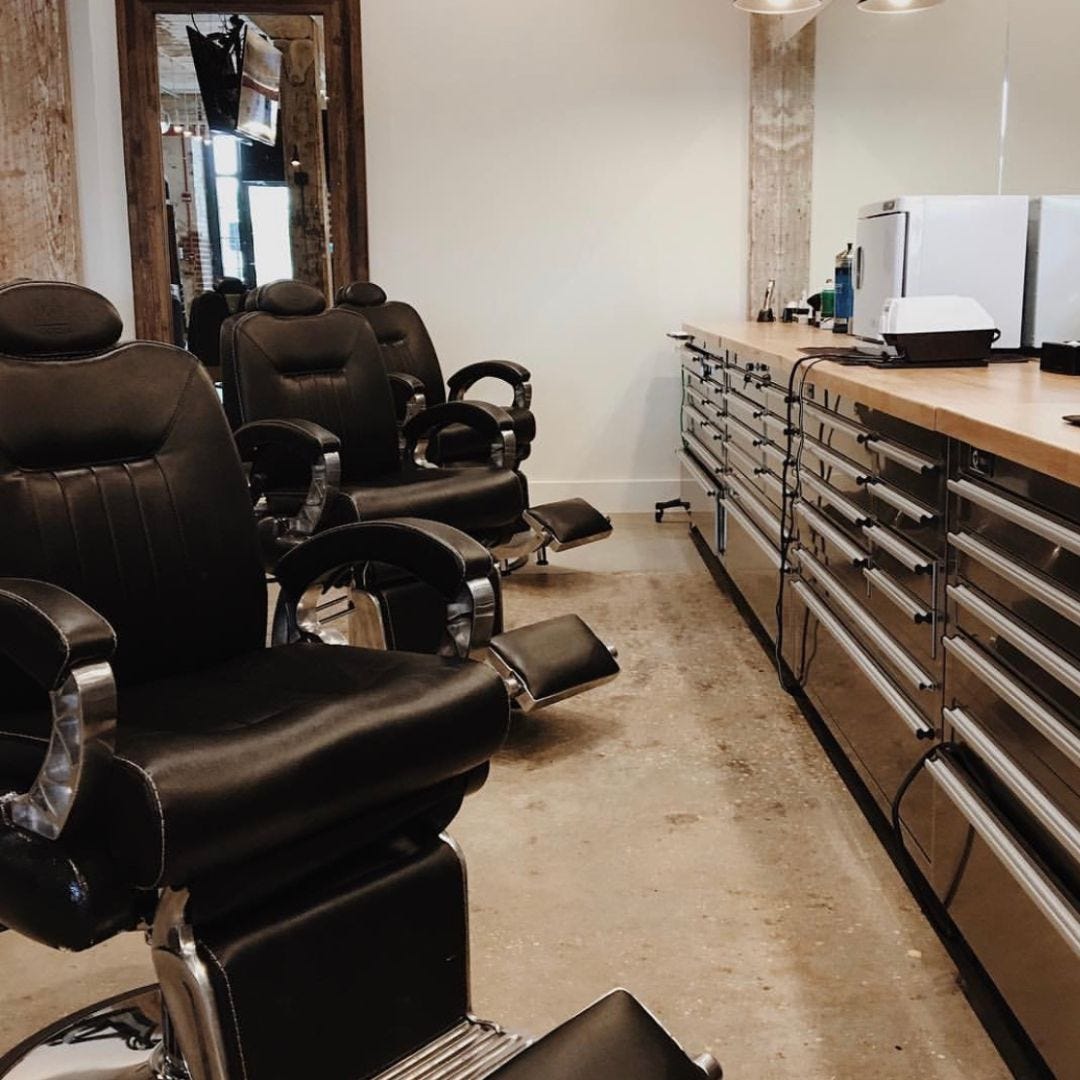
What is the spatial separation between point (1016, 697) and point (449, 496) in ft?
5.78

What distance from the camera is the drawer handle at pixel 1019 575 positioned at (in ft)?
4.99

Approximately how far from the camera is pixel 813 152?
5.63 meters

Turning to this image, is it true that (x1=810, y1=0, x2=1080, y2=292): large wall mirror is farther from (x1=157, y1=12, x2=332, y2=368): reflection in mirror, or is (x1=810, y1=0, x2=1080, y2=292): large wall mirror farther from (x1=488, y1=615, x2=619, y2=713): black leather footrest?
(x1=488, y1=615, x2=619, y2=713): black leather footrest

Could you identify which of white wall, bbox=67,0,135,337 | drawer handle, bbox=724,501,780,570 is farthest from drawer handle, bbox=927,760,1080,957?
white wall, bbox=67,0,135,337

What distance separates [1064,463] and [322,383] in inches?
92.6

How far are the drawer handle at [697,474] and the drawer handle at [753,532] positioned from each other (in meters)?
0.23

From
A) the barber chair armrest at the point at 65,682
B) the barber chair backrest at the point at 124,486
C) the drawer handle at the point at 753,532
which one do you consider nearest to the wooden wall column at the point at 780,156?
the drawer handle at the point at 753,532

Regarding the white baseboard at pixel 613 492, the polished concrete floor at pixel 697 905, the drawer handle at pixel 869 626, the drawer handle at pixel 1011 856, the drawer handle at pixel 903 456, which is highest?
the drawer handle at pixel 903 456

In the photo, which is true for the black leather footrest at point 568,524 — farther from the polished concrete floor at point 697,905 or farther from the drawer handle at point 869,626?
the drawer handle at point 869,626

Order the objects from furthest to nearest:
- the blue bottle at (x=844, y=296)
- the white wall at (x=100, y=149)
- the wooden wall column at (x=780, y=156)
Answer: the wooden wall column at (x=780, y=156), the white wall at (x=100, y=149), the blue bottle at (x=844, y=296)

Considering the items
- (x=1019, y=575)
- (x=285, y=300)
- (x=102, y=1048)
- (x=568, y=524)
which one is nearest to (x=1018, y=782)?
(x=1019, y=575)

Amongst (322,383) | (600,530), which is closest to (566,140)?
(600,530)

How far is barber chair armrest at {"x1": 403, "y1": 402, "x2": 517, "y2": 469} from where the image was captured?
365 cm

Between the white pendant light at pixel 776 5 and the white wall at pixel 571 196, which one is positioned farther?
the white wall at pixel 571 196
